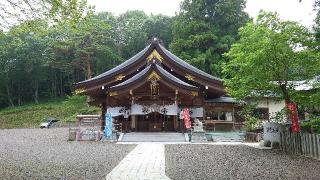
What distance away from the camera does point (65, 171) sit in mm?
10352

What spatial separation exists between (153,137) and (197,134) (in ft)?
9.30

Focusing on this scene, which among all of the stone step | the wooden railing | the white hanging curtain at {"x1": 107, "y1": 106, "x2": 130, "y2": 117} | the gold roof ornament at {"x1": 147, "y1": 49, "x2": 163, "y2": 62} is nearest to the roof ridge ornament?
the gold roof ornament at {"x1": 147, "y1": 49, "x2": 163, "y2": 62}

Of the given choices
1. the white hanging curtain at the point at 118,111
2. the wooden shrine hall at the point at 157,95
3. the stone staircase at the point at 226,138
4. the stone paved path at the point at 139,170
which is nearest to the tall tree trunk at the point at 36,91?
the wooden shrine hall at the point at 157,95

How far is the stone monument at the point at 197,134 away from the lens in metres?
23.2

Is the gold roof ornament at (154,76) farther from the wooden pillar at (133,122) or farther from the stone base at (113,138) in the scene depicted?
the stone base at (113,138)

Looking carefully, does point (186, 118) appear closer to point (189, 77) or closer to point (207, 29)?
point (189, 77)

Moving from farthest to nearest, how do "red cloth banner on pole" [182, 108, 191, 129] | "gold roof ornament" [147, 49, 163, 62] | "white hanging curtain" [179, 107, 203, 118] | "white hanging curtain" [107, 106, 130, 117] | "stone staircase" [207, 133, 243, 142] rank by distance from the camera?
"gold roof ornament" [147, 49, 163, 62], "white hanging curtain" [179, 107, 203, 118], "white hanging curtain" [107, 106, 130, 117], "red cloth banner on pole" [182, 108, 191, 129], "stone staircase" [207, 133, 243, 142]

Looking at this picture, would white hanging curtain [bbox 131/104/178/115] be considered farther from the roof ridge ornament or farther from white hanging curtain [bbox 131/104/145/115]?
the roof ridge ornament

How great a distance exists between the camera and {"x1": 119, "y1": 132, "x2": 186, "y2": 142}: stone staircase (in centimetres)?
2313

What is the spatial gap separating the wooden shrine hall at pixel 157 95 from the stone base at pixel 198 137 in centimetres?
214

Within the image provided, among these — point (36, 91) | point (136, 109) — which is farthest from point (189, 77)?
point (36, 91)

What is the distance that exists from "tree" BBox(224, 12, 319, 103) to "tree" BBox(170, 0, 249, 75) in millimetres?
25133

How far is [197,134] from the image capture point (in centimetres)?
2373

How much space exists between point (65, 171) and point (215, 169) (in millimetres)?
4295
